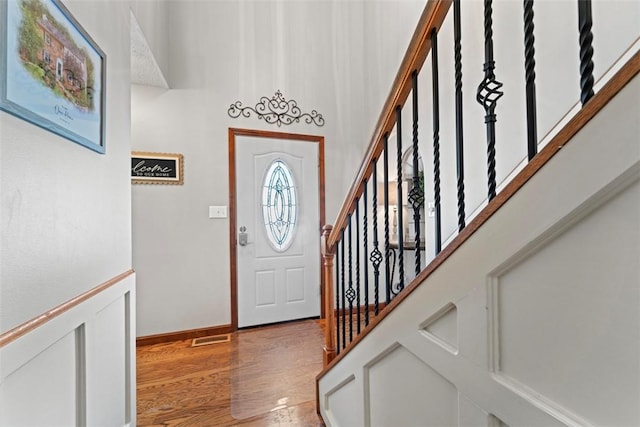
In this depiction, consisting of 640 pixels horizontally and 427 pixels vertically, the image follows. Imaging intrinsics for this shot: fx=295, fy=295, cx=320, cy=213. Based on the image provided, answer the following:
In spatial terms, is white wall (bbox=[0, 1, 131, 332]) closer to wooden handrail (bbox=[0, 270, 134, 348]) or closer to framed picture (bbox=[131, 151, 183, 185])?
wooden handrail (bbox=[0, 270, 134, 348])

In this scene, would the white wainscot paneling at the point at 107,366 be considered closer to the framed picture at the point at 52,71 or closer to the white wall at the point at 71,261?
the white wall at the point at 71,261

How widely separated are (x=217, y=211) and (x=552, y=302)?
2780 mm

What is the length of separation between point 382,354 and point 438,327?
352mm

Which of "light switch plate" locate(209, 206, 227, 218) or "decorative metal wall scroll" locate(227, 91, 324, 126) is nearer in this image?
"light switch plate" locate(209, 206, 227, 218)

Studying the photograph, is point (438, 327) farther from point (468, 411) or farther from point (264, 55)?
point (264, 55)

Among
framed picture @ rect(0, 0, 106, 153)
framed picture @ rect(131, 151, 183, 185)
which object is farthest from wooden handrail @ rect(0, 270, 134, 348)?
framed picture @ rect(131, 151, 183, 185)

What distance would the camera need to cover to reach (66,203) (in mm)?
950

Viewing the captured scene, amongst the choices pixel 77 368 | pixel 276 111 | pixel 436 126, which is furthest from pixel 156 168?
pixel 436 126

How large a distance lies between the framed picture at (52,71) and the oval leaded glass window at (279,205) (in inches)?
76.9

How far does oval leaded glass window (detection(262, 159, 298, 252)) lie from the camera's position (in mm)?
3121

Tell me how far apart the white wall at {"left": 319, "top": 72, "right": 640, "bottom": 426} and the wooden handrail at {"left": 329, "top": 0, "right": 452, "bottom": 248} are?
556 millimetres

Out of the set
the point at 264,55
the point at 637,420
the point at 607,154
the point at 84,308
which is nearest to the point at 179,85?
the point at 264,55

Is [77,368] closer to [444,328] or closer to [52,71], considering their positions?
[52,71]

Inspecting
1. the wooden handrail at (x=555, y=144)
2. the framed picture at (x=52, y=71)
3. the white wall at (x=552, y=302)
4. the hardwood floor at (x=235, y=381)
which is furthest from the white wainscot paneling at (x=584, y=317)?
the hardwood floor at (x=235, y=381)
